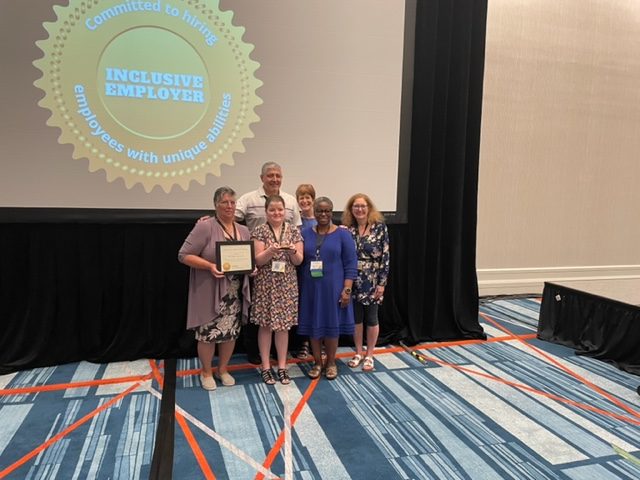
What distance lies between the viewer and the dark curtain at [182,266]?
311cm

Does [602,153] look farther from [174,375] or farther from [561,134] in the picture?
[174,375]

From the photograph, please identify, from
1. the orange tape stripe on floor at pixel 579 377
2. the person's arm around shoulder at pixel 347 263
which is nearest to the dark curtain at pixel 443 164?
the orange tape stripe on floor at pixel 579 377

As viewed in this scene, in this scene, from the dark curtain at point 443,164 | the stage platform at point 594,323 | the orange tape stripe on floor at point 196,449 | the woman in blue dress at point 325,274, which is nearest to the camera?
the orange tape stripe on floor at point 196,449

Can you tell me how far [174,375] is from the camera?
3.05 meters

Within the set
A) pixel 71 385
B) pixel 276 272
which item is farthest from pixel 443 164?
pixel 71 385

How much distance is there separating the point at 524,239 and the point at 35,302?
4958mm

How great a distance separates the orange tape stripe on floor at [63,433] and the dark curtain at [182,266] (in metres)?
0.59

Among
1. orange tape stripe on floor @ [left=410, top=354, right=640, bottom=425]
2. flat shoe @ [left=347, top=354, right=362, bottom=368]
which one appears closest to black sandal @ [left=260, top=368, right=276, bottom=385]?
flat shoe @ [left=347, top=354, right=362, bottom=368]

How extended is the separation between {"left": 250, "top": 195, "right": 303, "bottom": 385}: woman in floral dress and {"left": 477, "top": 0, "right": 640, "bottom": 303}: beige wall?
302cm

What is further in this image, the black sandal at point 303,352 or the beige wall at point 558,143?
the beige wall at point 558,143

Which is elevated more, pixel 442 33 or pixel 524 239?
pixel 442 33

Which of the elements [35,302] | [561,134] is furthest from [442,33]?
[35,302]

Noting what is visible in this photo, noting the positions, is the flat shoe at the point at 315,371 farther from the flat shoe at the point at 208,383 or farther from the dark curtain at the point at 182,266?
the dark curtain at the point at 182,266

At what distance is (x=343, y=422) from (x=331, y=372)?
0.58 meters
